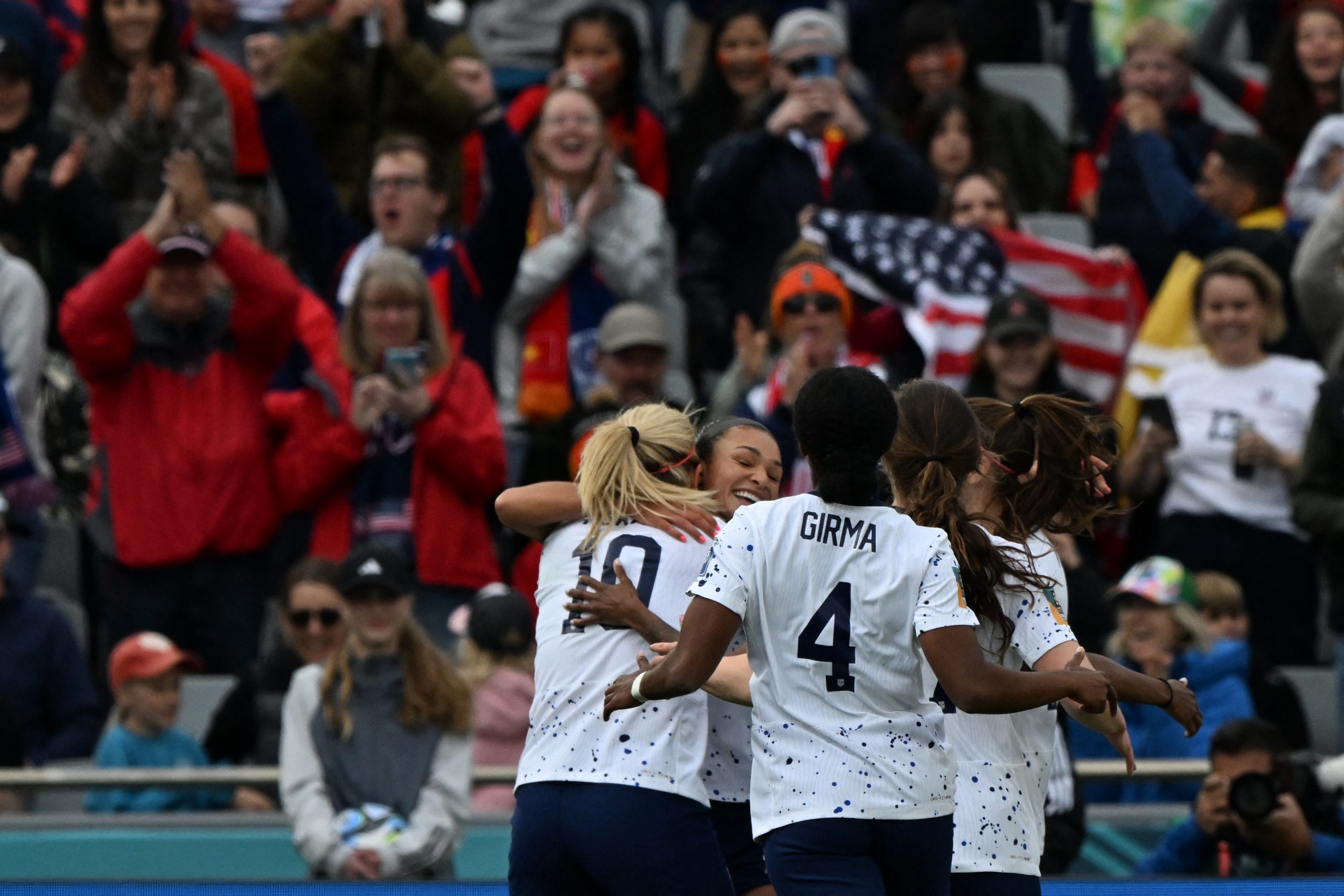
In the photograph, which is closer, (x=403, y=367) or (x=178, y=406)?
(x=403, y=367)

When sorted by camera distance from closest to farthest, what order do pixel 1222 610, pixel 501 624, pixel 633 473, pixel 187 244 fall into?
pixel 633 473
pixel 501 624
pixel 1222 610
pixel 187 244

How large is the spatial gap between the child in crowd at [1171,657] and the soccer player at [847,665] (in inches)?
132

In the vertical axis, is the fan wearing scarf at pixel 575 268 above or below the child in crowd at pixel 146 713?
above

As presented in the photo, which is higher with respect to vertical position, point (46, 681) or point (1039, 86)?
point (1039, 86)

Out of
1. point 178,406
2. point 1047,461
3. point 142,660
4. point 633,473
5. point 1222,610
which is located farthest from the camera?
point 178,406

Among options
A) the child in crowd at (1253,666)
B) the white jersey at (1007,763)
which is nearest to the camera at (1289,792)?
the child in crowd at (1253,666)

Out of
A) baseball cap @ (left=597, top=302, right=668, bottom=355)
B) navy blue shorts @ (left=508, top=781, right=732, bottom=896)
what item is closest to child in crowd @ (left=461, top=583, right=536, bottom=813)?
baseball cap @ (left=597, top=302, right=668, bottom=355)

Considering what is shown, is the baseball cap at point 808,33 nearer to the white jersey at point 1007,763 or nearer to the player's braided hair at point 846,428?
the white jersey at point 1007,763

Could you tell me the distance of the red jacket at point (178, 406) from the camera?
8344 mm

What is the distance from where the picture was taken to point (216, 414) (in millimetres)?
8492

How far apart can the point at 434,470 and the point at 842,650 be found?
4117mm

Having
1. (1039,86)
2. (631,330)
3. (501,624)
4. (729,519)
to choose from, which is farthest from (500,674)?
(1039,86)

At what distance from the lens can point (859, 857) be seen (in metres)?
4.30

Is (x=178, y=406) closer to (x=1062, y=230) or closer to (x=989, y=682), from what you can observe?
(x=1062, y=230)
